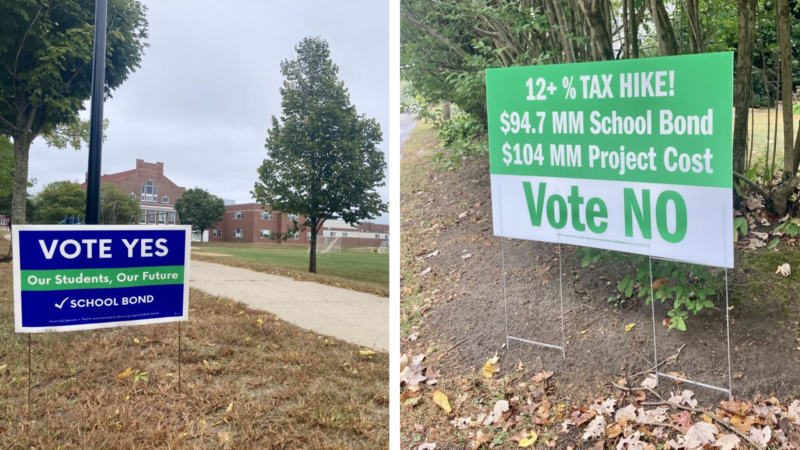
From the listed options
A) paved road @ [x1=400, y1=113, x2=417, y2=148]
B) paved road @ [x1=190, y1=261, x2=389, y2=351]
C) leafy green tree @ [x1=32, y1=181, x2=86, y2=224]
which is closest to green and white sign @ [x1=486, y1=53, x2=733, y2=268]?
paved road @ [x1=400, y1=113, x2=417, y2=148]

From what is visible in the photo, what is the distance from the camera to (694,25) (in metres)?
2.20

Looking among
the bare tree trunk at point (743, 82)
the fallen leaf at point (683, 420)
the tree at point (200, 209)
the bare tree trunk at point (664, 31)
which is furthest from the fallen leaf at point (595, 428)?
the tree at point (200, 209)

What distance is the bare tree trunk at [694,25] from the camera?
2.17 m

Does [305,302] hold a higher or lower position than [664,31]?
lower

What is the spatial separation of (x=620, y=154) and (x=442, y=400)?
140 centimetres

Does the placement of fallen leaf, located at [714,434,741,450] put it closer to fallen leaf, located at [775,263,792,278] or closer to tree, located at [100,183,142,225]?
fallen leaf, located at [775,263,792,278]

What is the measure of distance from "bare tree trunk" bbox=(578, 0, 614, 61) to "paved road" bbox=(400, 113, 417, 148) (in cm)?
154

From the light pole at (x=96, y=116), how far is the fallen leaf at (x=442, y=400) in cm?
176

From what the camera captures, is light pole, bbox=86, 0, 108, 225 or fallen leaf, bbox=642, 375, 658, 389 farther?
light pole, bbox=86, 0, 108, 225

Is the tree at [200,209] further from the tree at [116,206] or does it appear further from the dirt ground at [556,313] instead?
the dirt ground at [556,313]

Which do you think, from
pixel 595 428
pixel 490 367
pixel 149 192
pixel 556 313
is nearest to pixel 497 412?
pixel 490 367

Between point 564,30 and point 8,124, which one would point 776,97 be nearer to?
point 564,30

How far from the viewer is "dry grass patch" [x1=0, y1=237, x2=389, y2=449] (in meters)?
2.23

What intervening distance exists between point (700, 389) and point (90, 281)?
95.1 inches
